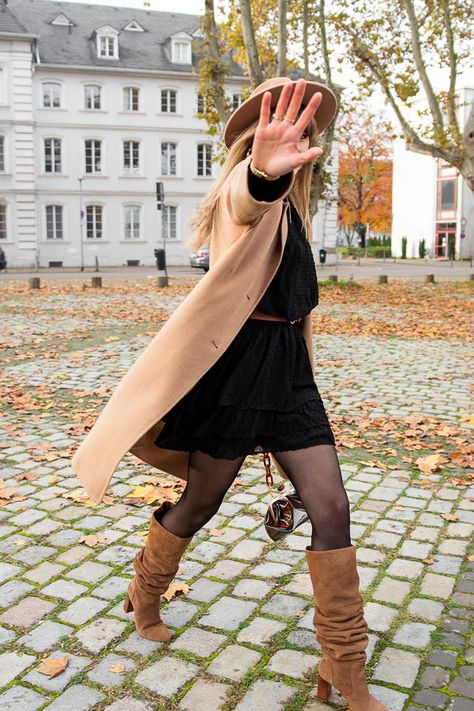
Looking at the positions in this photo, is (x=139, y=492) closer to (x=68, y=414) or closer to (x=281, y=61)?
(x=68, y=414)

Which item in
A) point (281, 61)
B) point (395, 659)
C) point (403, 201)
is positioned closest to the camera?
point (395, 659)

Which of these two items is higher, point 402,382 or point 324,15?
point 324,15

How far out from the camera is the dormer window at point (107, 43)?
45375 millimetres

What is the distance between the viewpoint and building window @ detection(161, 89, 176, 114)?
152 feet

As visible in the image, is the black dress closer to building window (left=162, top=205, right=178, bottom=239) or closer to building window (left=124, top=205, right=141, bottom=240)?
building window (left=124, top=205, right=141, bottom=240)

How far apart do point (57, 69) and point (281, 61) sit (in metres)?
28.7

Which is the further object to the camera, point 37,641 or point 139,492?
point 139,492

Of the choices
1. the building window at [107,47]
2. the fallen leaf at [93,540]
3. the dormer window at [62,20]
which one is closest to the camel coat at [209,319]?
the fallen leaf at [93,540]

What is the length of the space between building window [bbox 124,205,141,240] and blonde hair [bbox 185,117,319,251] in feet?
145

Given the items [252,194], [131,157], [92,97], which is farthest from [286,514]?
[92,97]

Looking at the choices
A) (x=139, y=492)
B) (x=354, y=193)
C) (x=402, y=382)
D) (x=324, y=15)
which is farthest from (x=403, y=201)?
(x=139, y=492)

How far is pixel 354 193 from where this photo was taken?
196 ft

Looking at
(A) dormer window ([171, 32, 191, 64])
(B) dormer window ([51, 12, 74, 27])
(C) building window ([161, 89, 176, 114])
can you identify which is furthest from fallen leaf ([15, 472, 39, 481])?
(B) dormer window ([51, 12, 74, 27])

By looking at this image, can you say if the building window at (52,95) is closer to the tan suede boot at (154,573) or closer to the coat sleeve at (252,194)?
the tan suede boot at (154,573)
